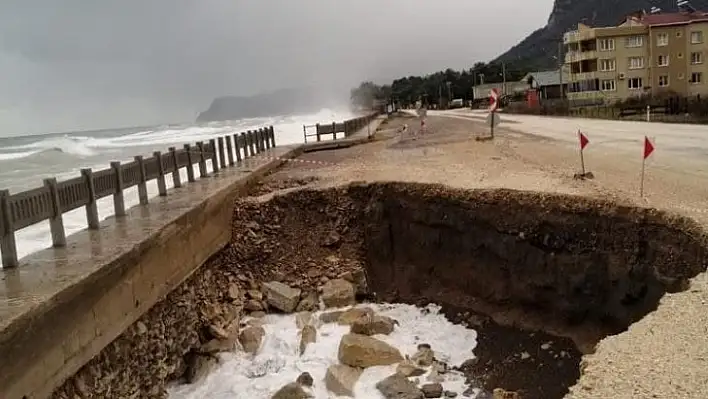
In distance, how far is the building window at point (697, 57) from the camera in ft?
190

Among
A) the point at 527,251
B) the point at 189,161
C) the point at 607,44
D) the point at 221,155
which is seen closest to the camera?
the point at 527,251

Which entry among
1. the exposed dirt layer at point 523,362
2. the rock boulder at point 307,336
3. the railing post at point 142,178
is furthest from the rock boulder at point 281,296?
the exposed dirt layer at point 523,362

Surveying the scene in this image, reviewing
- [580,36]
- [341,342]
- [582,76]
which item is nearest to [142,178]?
[341,342]

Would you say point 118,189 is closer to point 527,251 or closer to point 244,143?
point 527,251

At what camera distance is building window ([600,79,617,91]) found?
62.9 meters

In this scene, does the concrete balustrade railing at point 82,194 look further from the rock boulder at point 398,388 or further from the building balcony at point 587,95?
the building balcony at point 587,95

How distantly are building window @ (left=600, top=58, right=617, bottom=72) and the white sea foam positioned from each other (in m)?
58.0

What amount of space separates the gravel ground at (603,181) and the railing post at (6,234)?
539 centimetres

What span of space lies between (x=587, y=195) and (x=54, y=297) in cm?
740

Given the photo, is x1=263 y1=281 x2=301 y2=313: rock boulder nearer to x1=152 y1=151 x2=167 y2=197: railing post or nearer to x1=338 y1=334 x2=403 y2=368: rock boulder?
x1=338 y1=334 x2=403 y2=368: rock boulder

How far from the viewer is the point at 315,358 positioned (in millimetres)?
9172

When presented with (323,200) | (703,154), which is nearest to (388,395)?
(323,200)

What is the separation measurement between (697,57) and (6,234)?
6360 centimetres

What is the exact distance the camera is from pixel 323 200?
12742 millimetres
